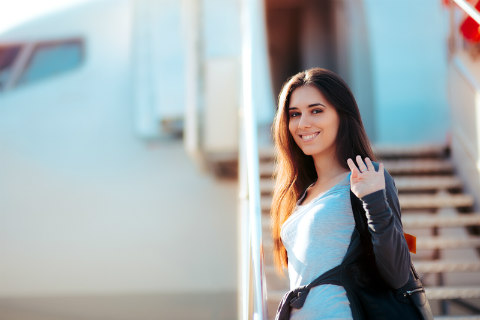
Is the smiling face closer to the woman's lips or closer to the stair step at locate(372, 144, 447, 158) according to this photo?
the woman's lips

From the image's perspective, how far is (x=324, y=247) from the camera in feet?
4.28

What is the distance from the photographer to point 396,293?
1241 millimetres

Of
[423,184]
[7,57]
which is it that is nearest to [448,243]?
[423,184]

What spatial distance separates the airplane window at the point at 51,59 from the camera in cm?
519

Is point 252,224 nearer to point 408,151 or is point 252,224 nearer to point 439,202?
point 439,202

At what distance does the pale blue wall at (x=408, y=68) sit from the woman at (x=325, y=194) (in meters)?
3.87

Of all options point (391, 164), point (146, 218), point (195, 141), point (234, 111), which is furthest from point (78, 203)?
point (391, 164)

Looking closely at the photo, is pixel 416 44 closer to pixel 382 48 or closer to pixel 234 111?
pixel 382 48

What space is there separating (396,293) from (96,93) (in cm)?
437

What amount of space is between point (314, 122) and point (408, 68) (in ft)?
13.9

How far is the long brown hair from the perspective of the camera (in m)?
1.43

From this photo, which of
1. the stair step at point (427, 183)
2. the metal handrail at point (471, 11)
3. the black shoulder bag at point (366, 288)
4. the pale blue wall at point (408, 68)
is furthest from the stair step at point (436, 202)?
the black shoulder bag at point (366, 288)

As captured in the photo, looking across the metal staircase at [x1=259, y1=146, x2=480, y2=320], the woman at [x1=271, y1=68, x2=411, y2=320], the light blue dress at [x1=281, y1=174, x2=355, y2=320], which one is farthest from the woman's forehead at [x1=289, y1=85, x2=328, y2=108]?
the metal staircase at [x1=259, y1=146, x2=480, y2=320]

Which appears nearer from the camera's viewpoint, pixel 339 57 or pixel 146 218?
pixel 146 218
